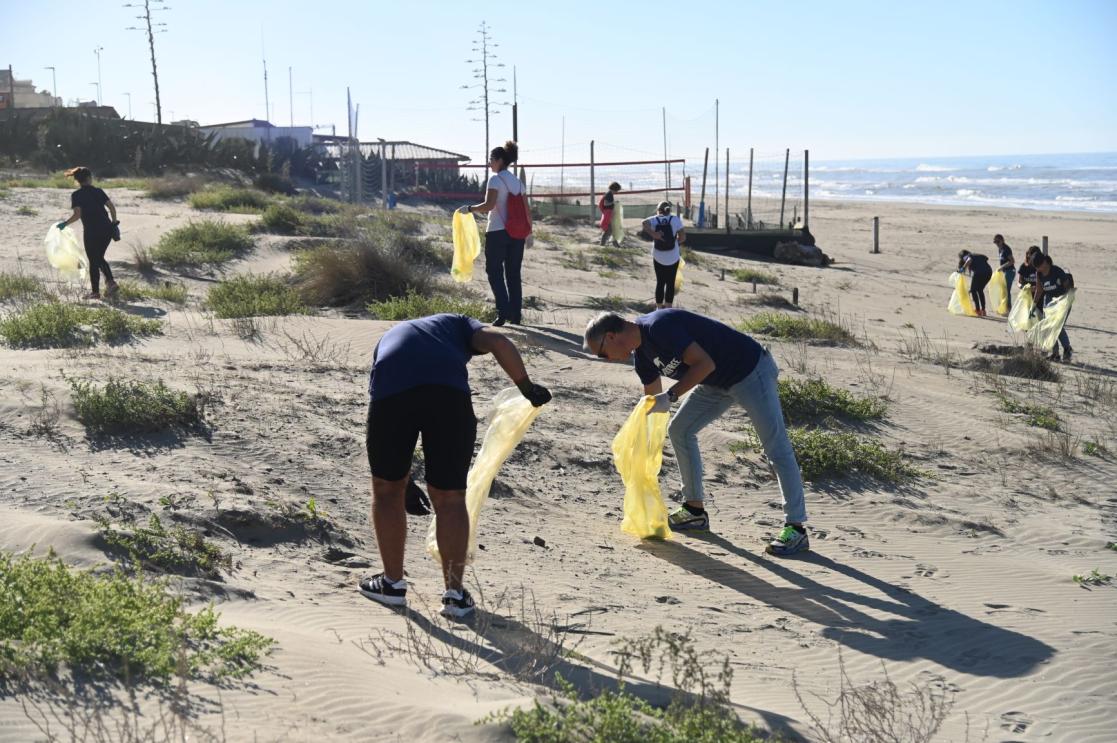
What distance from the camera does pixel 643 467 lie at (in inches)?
263

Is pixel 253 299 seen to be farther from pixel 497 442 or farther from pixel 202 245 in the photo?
pixel 497 442

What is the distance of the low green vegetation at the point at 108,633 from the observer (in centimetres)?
398

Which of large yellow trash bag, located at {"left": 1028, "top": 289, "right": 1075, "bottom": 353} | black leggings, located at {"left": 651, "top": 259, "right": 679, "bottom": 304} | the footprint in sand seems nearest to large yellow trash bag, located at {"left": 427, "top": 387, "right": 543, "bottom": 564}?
the footprint in sand

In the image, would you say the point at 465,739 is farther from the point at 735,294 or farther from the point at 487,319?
the point at 735,294

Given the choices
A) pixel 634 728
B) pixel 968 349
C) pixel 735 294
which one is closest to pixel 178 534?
pixel 634 728

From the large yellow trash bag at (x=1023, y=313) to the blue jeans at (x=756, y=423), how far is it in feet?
31.7

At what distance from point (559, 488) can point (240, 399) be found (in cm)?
244

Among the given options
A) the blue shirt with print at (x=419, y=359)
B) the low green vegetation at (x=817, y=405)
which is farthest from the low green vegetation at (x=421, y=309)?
the blue shirt with print at (x=419, y=359)

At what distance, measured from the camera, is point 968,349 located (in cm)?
1479

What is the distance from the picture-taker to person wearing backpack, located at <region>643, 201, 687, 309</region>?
46.0ft

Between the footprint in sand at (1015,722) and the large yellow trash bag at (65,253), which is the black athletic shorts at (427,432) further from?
the large yellow trash bag at (65,253)

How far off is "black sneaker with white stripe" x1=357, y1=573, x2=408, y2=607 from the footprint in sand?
267 centimetres

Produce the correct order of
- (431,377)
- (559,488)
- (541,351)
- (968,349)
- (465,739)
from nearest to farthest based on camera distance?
(465,739) < (431,377) < (559,488) < (541,351) < (968,349)

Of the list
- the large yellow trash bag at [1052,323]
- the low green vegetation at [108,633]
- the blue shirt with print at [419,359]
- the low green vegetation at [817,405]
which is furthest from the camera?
the large yellow trash bag at [1052,323]
